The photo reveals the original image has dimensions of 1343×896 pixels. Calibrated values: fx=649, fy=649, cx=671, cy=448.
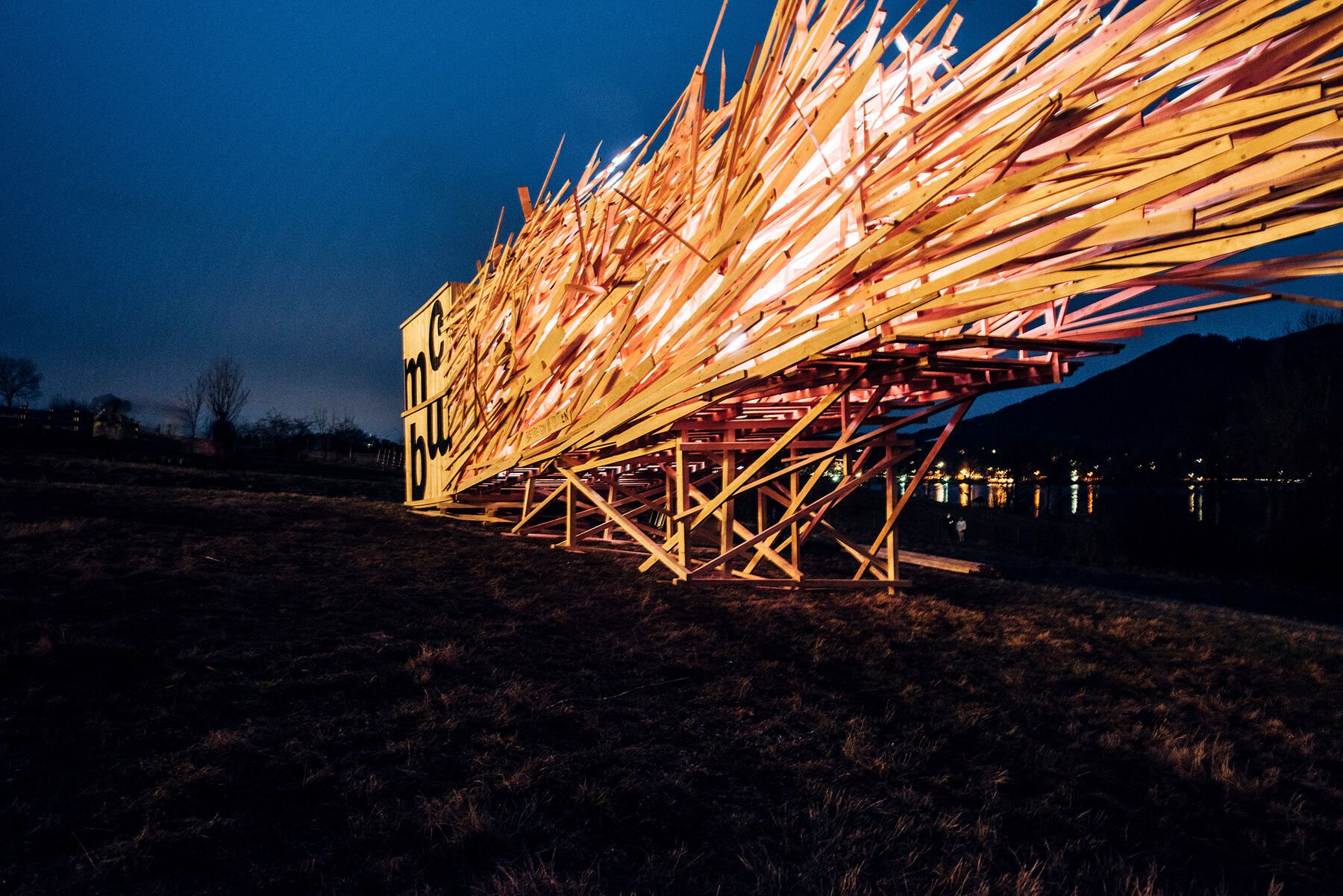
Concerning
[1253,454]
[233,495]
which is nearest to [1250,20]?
[233,495]

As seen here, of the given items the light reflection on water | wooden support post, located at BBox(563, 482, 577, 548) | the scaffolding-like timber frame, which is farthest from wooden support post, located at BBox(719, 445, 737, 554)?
the light reflection on water

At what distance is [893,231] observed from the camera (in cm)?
260

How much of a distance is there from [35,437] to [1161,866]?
31655 millimetres

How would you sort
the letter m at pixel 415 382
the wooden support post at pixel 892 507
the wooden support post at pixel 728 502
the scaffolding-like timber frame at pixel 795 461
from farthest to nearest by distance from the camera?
the letter m at pixel 415 382
the wooden support post at pixel 892 507
the wooden support post at pixel 728 502
the scaffolding-like timber frame at pixel 795 461

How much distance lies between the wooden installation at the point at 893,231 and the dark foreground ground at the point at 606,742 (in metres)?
1.45

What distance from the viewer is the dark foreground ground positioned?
77.3 inches

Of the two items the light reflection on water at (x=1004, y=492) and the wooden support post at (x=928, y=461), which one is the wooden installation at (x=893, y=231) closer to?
the wooden support post at (x=928, y=461)

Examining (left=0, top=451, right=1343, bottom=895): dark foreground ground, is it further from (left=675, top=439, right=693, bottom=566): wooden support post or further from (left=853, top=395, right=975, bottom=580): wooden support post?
(left=853, top=395, right=975, bottom=580): wooden support post

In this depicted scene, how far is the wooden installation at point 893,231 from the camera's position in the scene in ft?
5.86

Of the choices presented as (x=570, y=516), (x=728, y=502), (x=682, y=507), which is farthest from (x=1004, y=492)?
(x=682, y=507)

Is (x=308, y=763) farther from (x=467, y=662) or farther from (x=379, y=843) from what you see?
(x=467, y=662)

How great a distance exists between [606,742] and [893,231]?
241 cm

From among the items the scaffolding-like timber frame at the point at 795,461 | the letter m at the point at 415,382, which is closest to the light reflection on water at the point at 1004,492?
the letter m at the point at 415,382

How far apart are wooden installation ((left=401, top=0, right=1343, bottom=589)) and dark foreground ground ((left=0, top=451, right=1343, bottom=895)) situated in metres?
1.45
